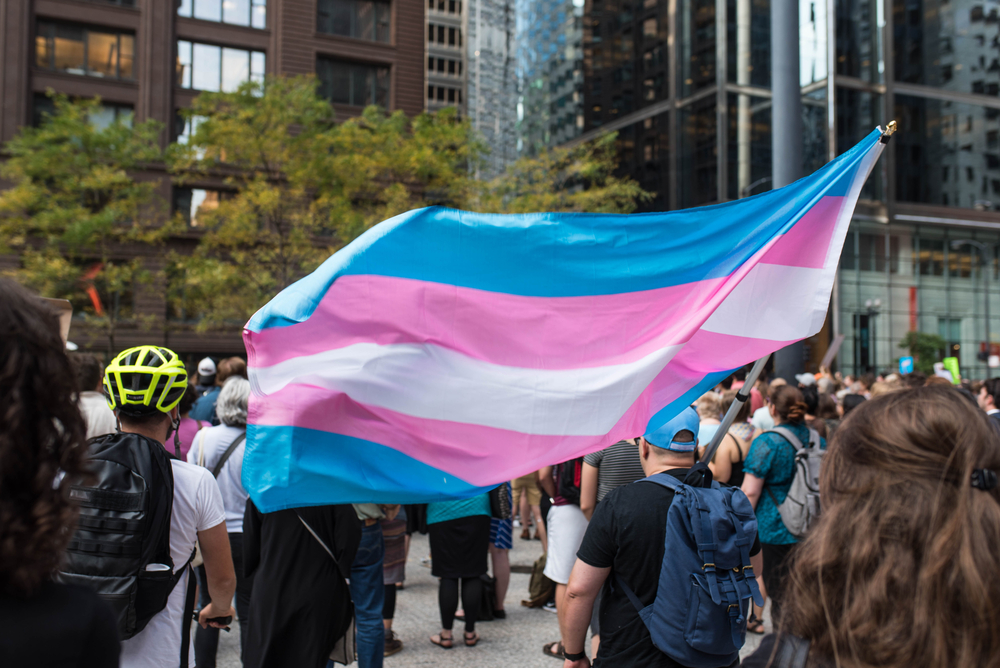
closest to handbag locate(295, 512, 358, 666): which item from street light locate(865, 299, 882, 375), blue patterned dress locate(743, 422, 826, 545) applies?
blue patterned dress locate(743, 422, 826, 545)

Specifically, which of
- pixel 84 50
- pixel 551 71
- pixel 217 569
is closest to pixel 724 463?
pixel 217 569

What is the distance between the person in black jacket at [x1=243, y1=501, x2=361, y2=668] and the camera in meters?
4.12

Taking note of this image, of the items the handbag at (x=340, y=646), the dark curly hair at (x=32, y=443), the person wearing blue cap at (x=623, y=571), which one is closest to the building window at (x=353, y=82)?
the handbag at (x=340, y=646)

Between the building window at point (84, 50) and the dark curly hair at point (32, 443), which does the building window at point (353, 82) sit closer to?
the building window at point (84, 50)

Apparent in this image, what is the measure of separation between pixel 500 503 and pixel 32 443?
5.28m

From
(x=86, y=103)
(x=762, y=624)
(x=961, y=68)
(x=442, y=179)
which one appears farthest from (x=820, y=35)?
(x=762, y=624)

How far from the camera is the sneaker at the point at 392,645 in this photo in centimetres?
594

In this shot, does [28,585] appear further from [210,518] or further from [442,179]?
[442,179]

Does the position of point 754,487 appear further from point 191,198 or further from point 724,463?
point 191,198

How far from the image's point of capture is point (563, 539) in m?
5.72

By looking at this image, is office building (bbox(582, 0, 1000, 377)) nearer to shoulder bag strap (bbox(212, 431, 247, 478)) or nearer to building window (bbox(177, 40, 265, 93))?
building window (bbox(177, 40, 265, 93))

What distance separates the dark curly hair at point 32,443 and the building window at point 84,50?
37.7m

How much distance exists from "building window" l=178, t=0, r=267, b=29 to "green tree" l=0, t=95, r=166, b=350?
10.8 metres

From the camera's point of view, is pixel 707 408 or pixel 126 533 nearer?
pixel 126 533
